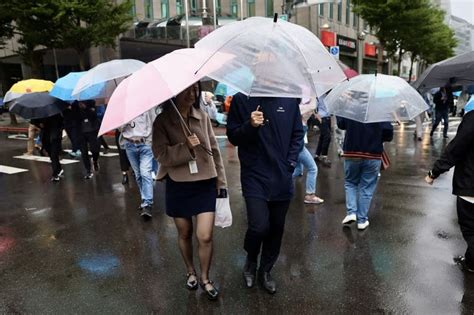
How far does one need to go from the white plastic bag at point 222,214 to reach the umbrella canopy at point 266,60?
1038mm

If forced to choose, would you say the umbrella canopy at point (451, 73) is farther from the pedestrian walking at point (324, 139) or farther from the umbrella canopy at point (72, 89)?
the umbrella canopy at point (72, 89)

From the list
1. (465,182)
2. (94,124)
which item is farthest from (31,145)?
(465,182)

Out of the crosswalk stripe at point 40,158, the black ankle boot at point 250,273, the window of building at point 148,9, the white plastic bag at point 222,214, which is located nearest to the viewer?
the white plastic bag at point 222,214

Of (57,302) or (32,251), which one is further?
(32,251)

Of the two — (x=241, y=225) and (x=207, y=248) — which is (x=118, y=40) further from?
(x=207, y=248)

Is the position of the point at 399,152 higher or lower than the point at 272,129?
lower

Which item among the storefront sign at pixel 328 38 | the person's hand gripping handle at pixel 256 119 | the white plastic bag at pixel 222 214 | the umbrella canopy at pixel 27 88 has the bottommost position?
the white plastic bag at pixel 222 214

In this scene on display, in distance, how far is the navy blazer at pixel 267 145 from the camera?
3.20m

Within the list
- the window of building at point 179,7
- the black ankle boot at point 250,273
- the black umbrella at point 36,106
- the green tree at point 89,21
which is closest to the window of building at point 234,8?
the window of building at point 179,7

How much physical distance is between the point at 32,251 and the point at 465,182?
4481 mm

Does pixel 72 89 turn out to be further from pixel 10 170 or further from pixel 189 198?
pixel 189 198

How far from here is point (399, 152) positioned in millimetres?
11078

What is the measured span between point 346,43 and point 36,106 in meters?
34.6

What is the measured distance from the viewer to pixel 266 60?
2.86 m
